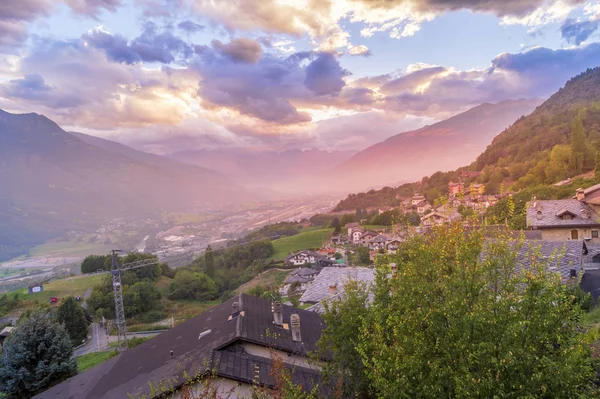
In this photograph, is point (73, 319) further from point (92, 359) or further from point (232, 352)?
point (232, 352)

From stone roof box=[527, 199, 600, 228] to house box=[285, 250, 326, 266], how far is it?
40028 mm

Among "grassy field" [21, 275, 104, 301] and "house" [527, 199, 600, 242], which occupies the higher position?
"house" [527, 199, 600, 242]

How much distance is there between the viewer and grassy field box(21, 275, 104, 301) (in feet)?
217

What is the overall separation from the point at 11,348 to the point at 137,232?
589 ft

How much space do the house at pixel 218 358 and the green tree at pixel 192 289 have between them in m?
49.8

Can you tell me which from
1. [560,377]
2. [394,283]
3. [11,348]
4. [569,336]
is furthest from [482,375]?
[11,348]

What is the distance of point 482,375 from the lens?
6109mm

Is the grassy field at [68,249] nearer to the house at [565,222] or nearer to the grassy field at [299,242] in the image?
the grassy field at [299,242]

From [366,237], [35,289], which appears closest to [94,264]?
[35,289]

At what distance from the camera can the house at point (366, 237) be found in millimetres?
80031

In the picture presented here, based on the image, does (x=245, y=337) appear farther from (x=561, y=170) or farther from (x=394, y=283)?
(x=561, y=170)

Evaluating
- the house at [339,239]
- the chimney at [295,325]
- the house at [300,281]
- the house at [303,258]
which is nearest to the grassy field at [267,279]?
the house at [300,281]

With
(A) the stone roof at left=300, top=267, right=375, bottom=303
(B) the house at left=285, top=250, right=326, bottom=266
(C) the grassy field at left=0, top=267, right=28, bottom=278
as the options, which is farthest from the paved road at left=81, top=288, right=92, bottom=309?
(C) the grassy field at left=0, top=267, right=28, bottom=278

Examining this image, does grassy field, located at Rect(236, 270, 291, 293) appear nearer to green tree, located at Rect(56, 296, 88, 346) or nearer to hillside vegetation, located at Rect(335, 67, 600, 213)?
green tree, located at Rect(56, 296, 88, 346)
